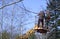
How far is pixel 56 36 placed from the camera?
8.32 m

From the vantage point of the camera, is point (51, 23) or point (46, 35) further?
point (51, 23)

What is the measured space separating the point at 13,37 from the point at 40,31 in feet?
19.5

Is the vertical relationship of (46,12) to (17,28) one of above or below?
above

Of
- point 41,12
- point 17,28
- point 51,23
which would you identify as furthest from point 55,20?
point 17,28

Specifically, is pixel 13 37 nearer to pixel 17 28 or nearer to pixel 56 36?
pixel 17 28

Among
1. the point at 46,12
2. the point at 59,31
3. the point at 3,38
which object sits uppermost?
the point at 46,12

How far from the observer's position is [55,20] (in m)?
8.67

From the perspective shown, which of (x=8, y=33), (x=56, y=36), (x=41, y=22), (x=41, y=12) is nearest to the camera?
(x=41, y=12)

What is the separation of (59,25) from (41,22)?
200 centimetres

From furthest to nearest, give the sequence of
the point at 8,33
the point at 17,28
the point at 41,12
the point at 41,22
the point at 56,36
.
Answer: the point at 8,33 → the point at 17,28 → the point at 56,36 → the point at 41,22 → the point at 41,12

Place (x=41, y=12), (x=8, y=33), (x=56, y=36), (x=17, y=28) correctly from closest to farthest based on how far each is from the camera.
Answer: (x=41, y=12)
(x=56, y=36)
(x=17, y=28)
(x=8, y=33)

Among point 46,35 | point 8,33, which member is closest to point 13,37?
point 8,33

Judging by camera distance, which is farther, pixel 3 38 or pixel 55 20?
pixel 3 38

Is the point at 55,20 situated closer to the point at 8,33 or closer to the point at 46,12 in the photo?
the point at 46,12
